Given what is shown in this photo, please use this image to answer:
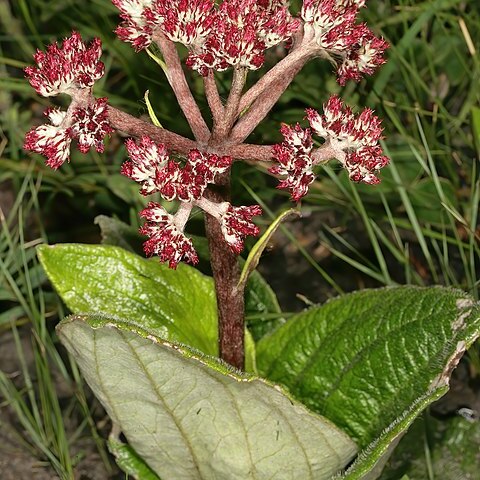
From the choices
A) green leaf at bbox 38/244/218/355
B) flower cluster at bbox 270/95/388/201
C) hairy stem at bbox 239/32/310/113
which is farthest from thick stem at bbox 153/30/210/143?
green leaf at bbox 38/244/218/355

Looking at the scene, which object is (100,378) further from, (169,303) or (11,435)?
(11,435)

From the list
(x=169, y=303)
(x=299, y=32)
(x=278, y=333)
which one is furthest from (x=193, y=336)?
(x=299, y=32)

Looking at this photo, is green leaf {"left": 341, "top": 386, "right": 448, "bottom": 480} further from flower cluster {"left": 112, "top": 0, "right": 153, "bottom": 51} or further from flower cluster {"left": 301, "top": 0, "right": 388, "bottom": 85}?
flower cluster {"left": 112, "top": 0, "right": 153, "bottom": 51}

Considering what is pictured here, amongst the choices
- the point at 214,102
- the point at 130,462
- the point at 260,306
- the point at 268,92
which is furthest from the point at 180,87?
the point at 130,462

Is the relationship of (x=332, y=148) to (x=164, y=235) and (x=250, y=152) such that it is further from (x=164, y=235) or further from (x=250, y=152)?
(x=164, y=235)

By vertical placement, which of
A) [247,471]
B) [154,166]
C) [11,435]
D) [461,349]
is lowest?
[11,435]

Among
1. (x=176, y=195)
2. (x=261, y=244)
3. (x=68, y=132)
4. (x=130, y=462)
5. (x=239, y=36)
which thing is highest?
(x=239, y=36)
